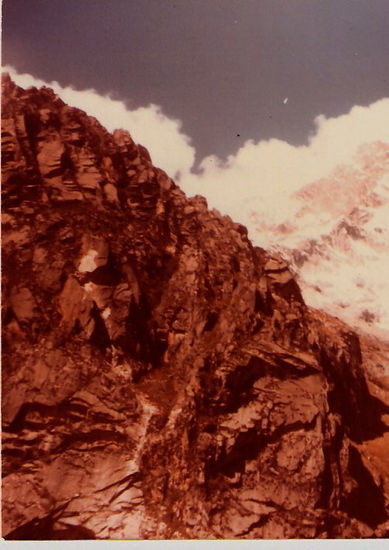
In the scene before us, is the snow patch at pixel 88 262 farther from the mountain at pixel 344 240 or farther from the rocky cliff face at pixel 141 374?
the mountain at pixel 344 240

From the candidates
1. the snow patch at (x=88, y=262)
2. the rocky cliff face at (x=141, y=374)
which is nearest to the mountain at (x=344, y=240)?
the rocky cliff face at (x=141, y=374)

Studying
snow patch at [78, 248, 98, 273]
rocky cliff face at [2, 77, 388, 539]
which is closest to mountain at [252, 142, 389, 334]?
rocky cliff face at [2, 77, 388, 539]

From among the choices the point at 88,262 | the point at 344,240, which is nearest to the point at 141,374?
the point at 88,262

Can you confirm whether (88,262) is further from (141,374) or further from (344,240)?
(344,240)

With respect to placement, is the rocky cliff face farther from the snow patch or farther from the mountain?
the mountain

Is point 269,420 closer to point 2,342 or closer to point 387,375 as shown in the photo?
point 2,342

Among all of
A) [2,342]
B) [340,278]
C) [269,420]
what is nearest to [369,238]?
[340,278]
